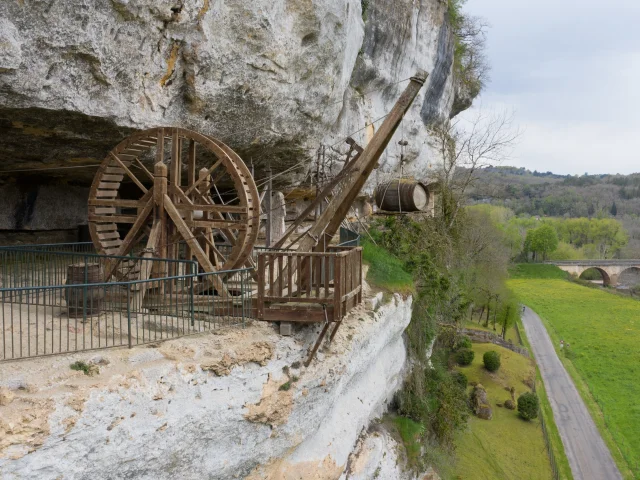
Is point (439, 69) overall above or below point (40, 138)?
above

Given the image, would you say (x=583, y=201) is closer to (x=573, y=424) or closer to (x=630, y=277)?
(x=630, y=277)

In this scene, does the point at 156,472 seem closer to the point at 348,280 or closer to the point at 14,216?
the point at 348,280

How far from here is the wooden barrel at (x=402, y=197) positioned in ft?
68.8

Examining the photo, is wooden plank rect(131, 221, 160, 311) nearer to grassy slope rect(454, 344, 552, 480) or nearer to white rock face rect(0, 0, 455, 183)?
white rock face rect(0, 0, 455, 183)

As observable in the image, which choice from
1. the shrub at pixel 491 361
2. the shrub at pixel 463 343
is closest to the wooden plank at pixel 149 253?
the shrub at pixel 463 343

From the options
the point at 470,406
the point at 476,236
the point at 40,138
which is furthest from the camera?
the point at 476,236

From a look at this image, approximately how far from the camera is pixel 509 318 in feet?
116

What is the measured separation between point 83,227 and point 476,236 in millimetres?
25051

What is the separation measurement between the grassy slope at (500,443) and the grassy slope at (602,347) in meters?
5.02

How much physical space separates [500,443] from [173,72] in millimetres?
18451

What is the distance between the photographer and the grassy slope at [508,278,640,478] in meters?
27.1

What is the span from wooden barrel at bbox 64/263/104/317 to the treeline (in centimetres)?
6643

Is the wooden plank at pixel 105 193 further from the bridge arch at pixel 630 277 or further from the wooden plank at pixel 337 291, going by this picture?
the bridge arch at pixel 630 277

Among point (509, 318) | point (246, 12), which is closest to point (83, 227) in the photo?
point (246, 12)
